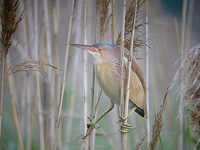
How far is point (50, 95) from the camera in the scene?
5.15 feet

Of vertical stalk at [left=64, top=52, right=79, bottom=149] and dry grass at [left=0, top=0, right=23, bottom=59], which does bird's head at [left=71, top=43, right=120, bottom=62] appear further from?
vertical stalk at [left=64, top=52, right=79, bottom=149]

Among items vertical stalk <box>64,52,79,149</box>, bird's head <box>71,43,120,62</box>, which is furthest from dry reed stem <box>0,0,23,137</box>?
vertical stalk <box>64,52,79,149</box>

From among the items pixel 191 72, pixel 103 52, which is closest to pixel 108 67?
pixel 103 52

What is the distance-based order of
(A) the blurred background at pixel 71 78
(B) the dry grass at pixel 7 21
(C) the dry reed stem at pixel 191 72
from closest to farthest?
(C) the dry reed stem at pixel 191 72 < (B) the dry grass at pixel 7 21 < (A) the blurred background at pixel 71 78

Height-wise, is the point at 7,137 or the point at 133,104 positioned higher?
the point at 133,104

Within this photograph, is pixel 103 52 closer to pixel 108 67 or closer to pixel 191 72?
pixel 108 67

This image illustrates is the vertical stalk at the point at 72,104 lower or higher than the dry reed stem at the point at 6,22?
lower

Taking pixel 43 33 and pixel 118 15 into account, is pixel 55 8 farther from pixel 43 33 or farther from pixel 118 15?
pixel 118 15

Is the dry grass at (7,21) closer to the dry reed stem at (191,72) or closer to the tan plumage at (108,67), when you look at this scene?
the tan plumage at (108,67)

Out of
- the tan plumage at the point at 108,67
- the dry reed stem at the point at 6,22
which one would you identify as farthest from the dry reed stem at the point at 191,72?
the dry reed stem at the point at 6,22

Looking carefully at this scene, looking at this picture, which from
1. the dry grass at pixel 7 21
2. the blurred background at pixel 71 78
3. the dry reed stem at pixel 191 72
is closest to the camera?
the dry reed stem at pixel 191 72

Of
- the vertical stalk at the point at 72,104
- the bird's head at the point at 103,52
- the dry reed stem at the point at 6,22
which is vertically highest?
the dry reed stem at the point at 6,22

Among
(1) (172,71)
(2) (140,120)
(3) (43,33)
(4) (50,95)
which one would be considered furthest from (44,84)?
(1) (172,71)

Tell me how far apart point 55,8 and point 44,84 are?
706 mm
